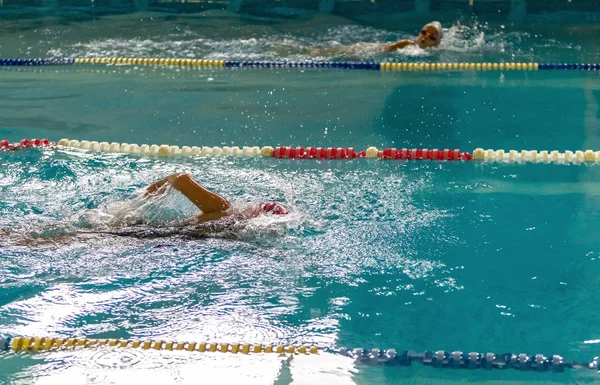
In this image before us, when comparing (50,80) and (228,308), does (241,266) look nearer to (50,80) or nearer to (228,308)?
(228,308)

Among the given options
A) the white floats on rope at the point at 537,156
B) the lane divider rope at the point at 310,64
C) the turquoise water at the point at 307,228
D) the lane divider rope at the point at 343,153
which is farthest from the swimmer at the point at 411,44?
the white floats on rope at the point at 537,156

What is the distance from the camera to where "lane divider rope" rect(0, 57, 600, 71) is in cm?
776

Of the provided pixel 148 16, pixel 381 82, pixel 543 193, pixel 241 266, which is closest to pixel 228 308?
pixel 241 266

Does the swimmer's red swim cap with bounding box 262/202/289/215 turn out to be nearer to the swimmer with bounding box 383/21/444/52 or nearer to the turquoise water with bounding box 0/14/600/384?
the turquoise water with bounding box 0/14/600/384

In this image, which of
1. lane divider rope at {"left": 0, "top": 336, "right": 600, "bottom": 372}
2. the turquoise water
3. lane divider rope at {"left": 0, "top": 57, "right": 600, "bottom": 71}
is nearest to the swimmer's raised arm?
the turquoise water

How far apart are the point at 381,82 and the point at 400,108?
785 millimetres

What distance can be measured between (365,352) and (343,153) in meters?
2.40

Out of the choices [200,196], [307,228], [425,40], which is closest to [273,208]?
[307,228]

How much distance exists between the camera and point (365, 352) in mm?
3480

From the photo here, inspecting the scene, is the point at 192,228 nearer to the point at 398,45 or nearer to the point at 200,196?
the point at 200,196

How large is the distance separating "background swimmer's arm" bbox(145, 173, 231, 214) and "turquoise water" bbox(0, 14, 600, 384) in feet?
0.48

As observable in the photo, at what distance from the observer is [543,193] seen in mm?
5141

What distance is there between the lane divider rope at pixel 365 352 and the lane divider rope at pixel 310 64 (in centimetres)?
472

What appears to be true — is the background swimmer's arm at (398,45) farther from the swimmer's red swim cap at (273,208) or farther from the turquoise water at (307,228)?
the swimmer's red swim cap at (273,208)
